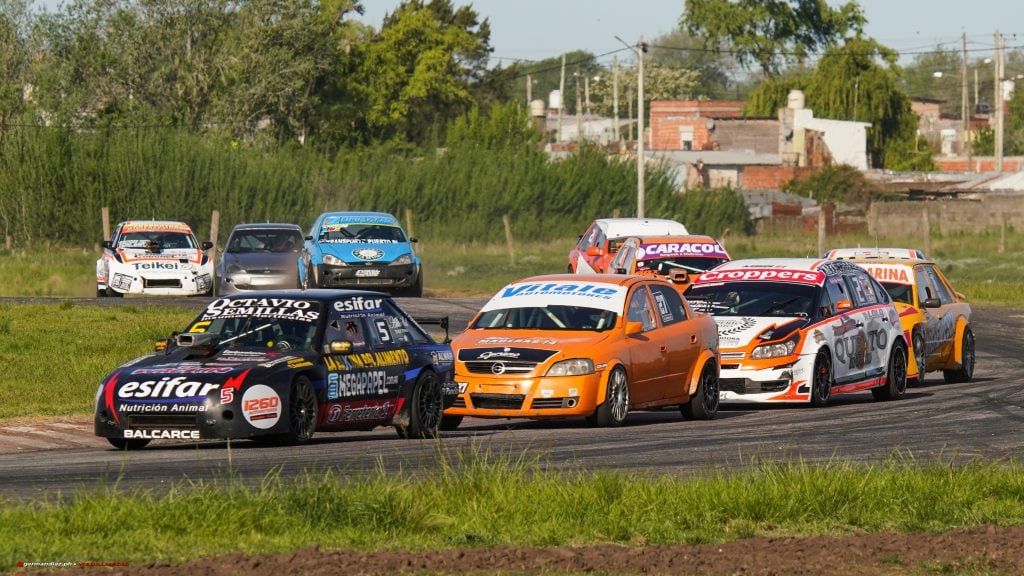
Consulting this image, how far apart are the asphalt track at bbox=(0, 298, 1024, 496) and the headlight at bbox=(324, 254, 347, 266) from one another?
1489cm

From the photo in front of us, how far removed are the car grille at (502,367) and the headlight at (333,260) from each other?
17.1 metres

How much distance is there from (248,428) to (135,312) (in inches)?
621

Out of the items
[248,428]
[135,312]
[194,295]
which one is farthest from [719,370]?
[194,295]

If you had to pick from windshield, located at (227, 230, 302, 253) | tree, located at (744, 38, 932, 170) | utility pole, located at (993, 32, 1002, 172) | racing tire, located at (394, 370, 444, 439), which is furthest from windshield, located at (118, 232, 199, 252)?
tree, located at (744, 38, 932, 170)

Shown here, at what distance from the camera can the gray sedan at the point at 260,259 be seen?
108ft

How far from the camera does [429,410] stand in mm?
15891

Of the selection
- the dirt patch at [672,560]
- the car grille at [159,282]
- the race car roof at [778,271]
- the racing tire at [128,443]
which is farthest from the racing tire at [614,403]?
the car grille at [159,282]

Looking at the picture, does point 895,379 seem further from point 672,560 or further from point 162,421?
point 672,560

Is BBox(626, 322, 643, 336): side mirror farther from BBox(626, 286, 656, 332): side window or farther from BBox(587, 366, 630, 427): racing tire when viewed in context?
BBox(587, 366, 630, 427): racing tire

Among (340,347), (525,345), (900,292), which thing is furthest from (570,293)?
(900,292)

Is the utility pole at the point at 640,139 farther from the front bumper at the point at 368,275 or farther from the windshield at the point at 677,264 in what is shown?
the windshield at the point at 677,264

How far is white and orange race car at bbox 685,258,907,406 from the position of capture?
18.9 m

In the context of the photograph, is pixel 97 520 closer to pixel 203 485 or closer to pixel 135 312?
pixel 203 485

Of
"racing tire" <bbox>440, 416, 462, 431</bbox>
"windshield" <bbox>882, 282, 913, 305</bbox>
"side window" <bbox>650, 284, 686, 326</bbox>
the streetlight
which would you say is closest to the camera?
"racing tire" <bbox>440, 416, 462, 431</bbox>
